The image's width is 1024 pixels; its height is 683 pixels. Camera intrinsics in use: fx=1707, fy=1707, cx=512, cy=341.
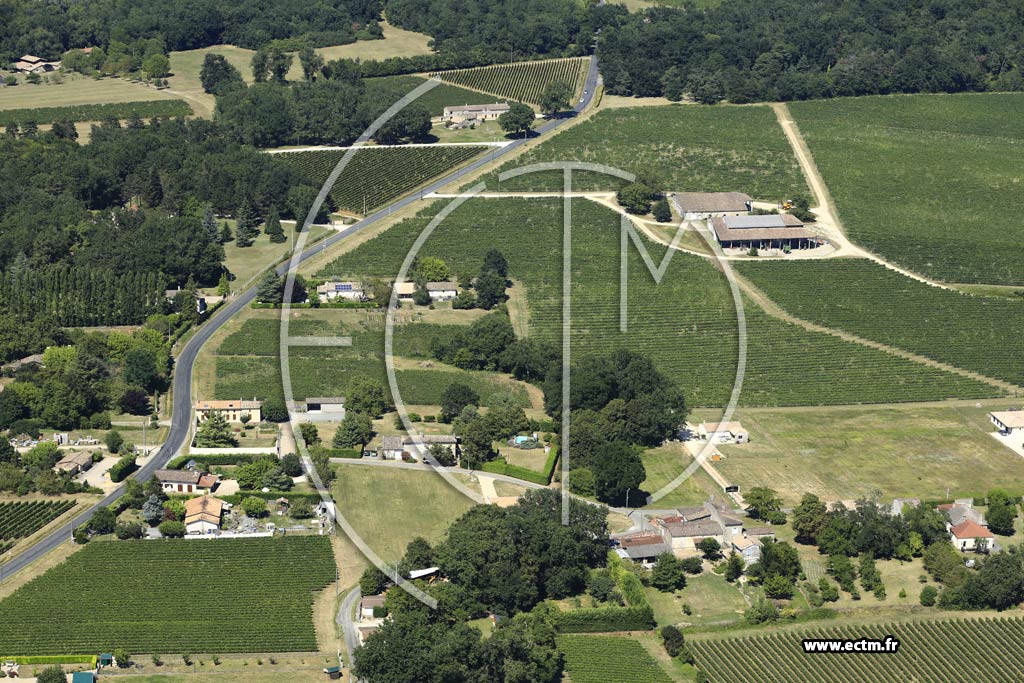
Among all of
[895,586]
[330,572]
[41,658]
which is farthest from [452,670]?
[895,586]

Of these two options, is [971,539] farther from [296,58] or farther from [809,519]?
[296,58]

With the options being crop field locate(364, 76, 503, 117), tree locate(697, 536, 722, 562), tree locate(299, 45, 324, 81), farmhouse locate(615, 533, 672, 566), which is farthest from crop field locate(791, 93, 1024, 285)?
farmhouse locate(615, 533, 672, 566)

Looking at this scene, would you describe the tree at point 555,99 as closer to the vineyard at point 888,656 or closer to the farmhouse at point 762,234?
the farmhouse at point 762,234

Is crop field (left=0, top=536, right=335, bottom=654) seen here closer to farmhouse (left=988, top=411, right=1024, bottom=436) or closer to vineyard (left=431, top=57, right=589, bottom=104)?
farmhouse (left=988, top=411, right=1024, bottom=436)

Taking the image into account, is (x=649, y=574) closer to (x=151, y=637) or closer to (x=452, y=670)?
(x=452, y=670)

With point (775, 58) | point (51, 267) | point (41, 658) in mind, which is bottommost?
point (41, 658)

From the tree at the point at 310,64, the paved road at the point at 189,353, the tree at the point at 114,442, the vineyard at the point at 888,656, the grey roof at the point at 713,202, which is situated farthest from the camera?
the tree at the point at 310,64

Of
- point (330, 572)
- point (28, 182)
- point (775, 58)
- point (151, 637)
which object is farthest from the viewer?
point (775, 58)

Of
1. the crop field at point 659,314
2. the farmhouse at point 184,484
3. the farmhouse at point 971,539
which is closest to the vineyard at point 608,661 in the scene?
the farmhouse at point 971,539
